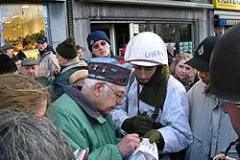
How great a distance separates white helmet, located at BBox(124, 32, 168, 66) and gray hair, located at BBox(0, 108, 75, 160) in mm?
2107

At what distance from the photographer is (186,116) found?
328 centimetres

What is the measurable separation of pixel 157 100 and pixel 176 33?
12.4 metres

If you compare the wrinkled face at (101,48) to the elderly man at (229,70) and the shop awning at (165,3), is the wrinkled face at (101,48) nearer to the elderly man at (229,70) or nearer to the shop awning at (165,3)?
the elderly man at (229,70)

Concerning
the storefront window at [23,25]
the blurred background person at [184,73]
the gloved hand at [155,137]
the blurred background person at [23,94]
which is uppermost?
the storefront window at [23,25]

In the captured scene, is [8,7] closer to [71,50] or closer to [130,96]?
[71,50]

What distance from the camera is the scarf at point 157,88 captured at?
3.23 metres

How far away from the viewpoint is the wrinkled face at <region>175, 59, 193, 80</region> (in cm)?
531

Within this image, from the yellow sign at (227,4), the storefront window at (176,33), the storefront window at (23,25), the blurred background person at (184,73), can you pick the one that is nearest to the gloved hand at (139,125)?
the blurred background person at (184,73)

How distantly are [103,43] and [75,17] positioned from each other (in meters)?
5.00

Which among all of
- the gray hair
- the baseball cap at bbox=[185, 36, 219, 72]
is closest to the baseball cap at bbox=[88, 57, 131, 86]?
the baseball cap at bbox=[185, 36, 219, 72]

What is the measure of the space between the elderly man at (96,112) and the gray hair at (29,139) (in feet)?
4.18

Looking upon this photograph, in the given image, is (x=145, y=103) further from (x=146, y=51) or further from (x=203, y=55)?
(x=203, y=55)

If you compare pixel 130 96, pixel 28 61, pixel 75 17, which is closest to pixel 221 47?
pixel 130 96

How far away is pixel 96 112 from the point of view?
2.61 meters
